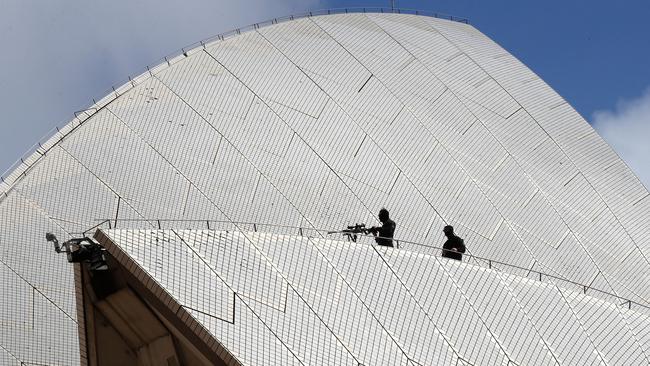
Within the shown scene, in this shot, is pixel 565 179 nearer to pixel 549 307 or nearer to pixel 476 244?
pixel 476 244

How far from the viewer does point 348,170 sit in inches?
1409

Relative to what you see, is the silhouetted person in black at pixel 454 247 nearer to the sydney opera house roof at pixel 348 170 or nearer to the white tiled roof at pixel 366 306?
the sydney opera house roof at pixel 348 170

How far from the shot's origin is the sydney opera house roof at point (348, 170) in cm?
3416

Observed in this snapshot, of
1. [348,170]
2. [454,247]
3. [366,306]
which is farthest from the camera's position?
[348,170]

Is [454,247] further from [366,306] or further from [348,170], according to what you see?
[348,170]

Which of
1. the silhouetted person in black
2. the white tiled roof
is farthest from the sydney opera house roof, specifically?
the silhouetted person in black

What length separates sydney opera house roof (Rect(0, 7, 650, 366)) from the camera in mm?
34156

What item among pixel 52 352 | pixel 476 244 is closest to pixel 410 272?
pixel 476 244

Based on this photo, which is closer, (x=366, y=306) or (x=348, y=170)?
(x=366, y=306)

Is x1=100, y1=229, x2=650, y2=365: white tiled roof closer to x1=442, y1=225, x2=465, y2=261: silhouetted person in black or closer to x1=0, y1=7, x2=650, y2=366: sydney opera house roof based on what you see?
x1=0, y1=7, x2=650, y2=366: sydney opera house roof

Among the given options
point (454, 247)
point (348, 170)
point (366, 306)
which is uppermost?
point (348, 170)

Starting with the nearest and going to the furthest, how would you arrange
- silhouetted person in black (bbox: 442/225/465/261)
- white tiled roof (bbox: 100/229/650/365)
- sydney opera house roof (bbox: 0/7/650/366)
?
white tiled roof (bbox: 100/229/650/365) < silhouetted person in black (bbox: 442/225/465/261) < sydney opera house roof (bbox: 0/7/650/366)

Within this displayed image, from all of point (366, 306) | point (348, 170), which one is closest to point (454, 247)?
point (366, 306)

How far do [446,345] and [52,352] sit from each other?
50.9ft
